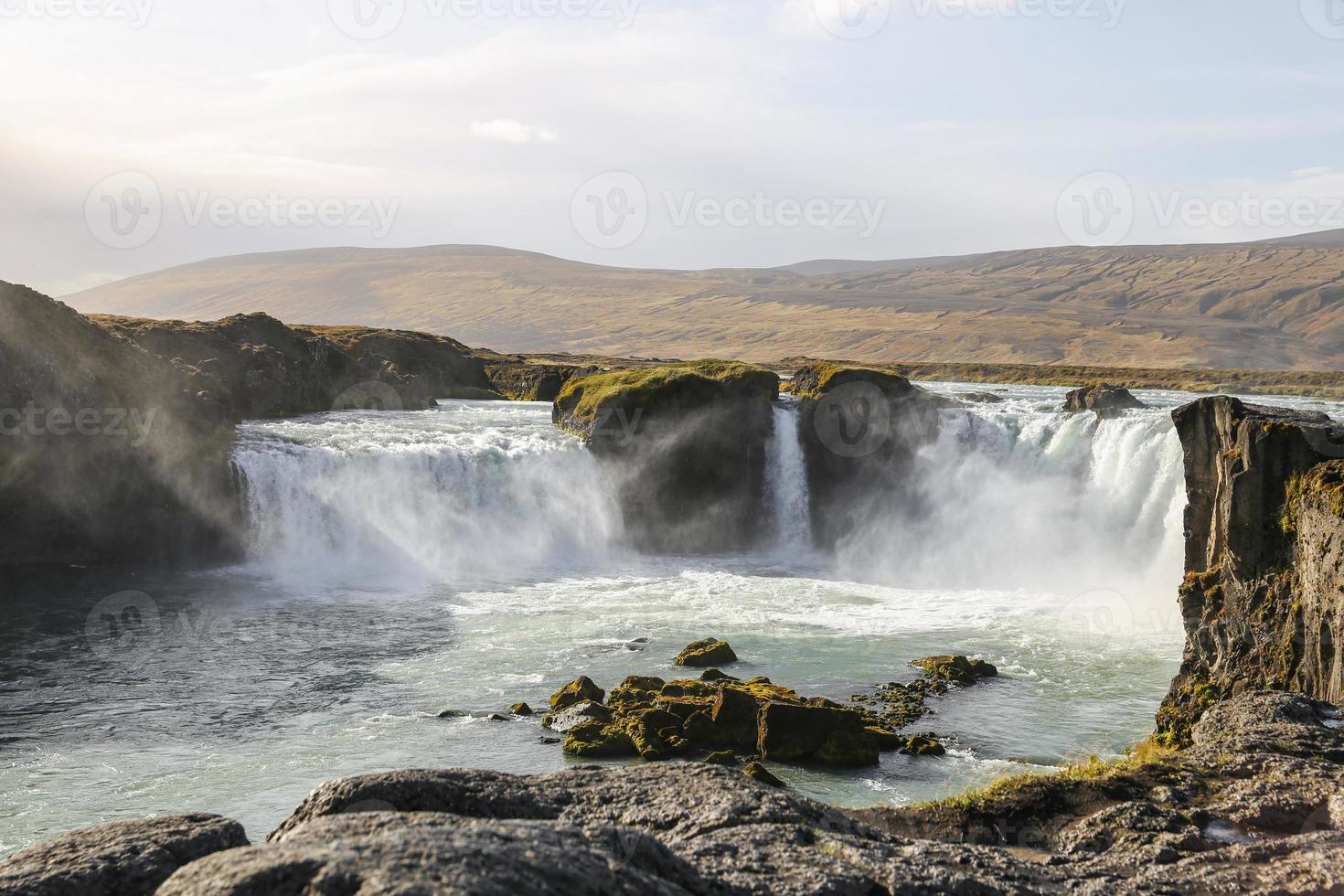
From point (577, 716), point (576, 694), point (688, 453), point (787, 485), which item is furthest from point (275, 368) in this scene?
point (577, 716)

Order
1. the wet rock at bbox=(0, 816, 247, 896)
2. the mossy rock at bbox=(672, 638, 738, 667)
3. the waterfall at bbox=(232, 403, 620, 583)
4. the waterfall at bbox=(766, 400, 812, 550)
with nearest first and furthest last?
the wet rock at bbox=(0, 816, 247, 896) → the mossy rock at bbox=(672, 638, 738, 667) → the waterfall at bbox=(232, 403, 620, 583) → the waterfall at bbox=(766, 400, 812, 550)

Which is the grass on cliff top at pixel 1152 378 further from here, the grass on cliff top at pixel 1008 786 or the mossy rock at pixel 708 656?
the grass on cliff top at pixel 1008 786

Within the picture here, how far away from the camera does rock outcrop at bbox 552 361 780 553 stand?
4534 cm

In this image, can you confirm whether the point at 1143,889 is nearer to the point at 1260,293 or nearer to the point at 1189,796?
the point at 1189,796

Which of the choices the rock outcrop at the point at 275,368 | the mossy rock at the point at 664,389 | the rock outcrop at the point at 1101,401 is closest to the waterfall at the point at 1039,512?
the rock outcrop at the point at 1101,401

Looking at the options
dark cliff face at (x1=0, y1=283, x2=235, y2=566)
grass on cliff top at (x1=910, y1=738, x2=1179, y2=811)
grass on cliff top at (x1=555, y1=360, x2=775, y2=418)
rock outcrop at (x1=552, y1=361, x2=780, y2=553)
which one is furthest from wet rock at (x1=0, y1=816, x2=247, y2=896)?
grass on cliff top at (x1=555, y1=360, x2=775, y2=418)

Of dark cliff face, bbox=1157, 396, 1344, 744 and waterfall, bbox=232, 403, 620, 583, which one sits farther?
waterfall, bbox=232, 403, 620, 583

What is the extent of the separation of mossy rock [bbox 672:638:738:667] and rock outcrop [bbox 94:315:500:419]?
86.6ft

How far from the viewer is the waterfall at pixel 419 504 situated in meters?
39.3

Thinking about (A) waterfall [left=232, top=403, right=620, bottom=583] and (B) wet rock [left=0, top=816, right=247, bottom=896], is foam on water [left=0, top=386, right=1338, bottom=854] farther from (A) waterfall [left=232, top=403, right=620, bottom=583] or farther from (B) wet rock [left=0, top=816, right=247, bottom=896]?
(B) wet rock [left=0, top=816, right=247, bottom=896]

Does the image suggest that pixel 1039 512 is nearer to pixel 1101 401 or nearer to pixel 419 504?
pixel 1101 401

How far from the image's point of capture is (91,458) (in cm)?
3688

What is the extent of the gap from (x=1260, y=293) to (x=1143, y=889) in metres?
211

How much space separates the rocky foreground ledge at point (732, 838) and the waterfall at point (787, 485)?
32591 millimetres
